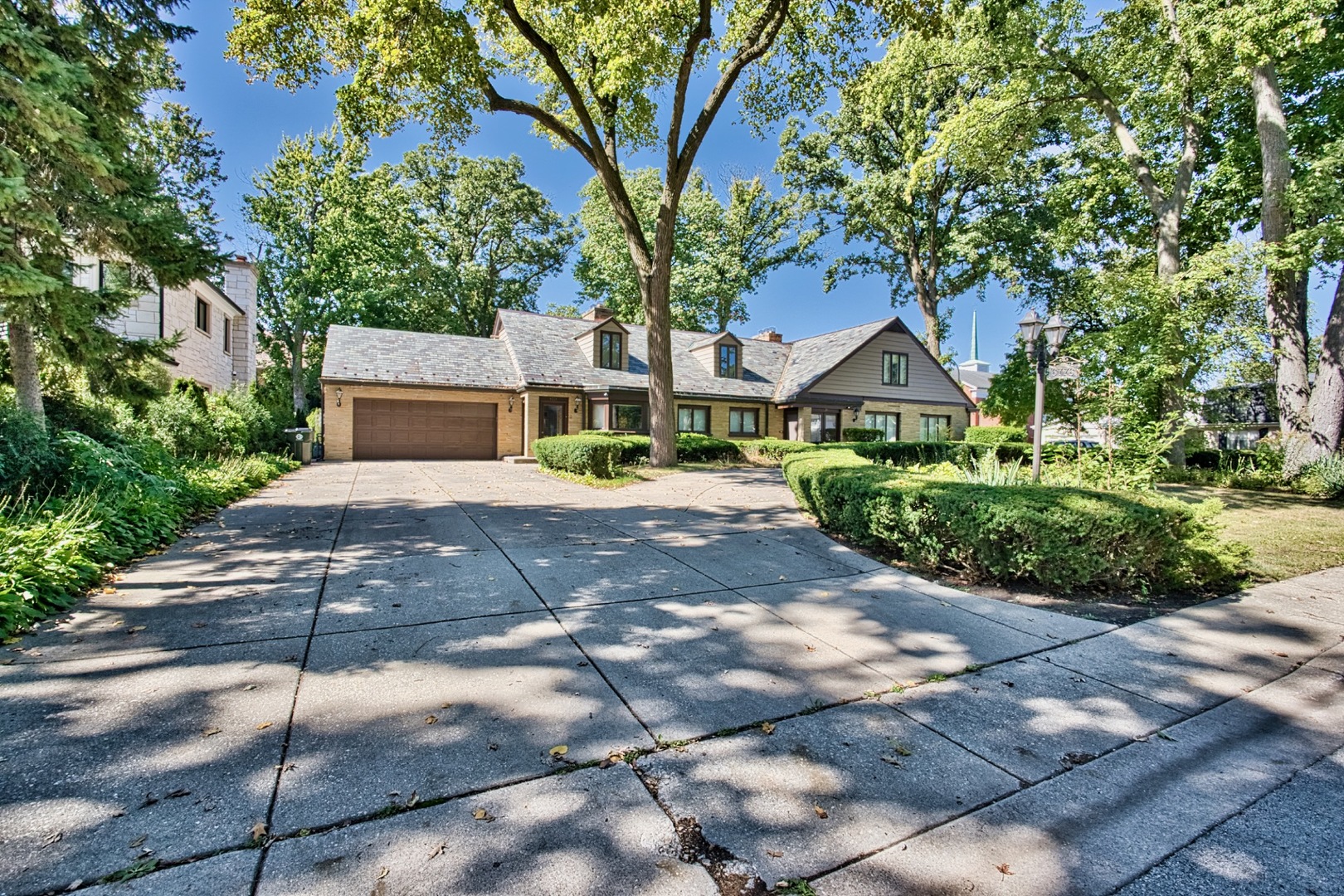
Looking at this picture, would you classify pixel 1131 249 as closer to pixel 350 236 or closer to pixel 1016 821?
pixel 1016 821

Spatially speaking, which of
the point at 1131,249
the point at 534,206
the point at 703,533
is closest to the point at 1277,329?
the point at 1131,249

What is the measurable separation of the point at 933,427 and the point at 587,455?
19286 mm

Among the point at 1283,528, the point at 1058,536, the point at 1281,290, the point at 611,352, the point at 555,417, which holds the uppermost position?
the point at 611,352

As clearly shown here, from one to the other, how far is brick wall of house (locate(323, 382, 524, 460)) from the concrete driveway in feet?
50.1

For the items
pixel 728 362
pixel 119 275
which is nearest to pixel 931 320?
pixel 728 362

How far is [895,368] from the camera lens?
25031 millimetres

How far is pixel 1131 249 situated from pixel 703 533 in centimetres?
2021

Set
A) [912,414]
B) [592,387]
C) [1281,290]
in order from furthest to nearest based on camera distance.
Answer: [912,414] → [592,387] → [1281,290]

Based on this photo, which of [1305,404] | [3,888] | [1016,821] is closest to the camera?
[3,888]

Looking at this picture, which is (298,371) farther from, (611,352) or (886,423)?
(886,423)

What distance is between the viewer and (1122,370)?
8312 mm

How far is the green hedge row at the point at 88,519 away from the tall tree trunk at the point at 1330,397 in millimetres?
19753

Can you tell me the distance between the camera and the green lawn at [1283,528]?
20.5ft

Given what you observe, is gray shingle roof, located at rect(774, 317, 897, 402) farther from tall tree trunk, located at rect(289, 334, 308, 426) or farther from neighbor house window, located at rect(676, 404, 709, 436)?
tall tree trunk, located at rect(289, 334, 308, 426)
